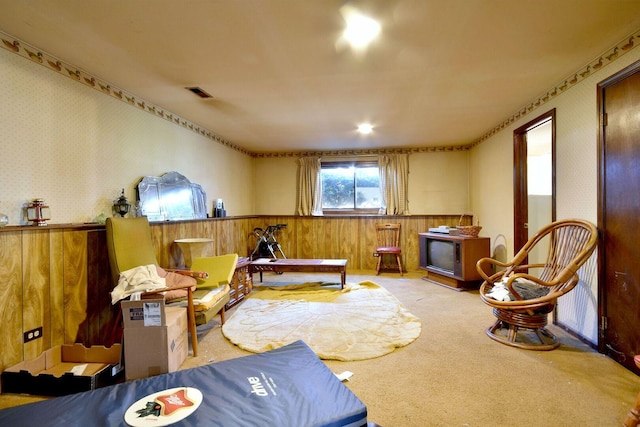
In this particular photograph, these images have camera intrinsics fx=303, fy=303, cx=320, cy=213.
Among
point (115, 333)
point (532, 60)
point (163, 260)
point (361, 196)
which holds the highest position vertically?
point (532, 60)

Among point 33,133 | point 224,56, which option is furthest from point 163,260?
point 224,56

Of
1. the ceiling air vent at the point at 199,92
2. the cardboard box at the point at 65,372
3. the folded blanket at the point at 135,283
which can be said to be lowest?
the cardboard box at the point at 65,372

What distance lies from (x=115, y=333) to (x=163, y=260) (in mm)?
1067

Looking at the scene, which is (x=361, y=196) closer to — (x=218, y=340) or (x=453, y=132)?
(x=453, y=132)

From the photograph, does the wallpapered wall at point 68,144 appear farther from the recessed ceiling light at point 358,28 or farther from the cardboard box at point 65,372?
the recessed ceiling light at point 358,28

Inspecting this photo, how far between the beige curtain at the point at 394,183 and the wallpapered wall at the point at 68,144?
360cm

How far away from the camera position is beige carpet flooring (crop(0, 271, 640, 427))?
1.62 metres

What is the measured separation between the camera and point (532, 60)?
239 cm

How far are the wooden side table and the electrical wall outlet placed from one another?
5.22 feet

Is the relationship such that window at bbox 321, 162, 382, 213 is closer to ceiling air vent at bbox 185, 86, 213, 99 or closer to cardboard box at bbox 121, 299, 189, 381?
ceiling air vent at bbox 185, 86, 213, 99

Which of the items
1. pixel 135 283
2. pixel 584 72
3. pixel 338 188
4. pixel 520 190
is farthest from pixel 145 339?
pixel 338 188

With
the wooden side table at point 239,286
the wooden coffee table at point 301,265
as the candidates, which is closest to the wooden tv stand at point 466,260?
the wooden coffee table at point 301,265

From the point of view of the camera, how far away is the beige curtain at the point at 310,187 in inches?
232

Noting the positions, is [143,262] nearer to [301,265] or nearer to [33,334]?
[33,334]
